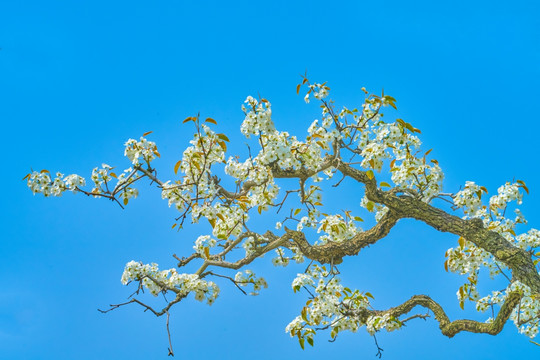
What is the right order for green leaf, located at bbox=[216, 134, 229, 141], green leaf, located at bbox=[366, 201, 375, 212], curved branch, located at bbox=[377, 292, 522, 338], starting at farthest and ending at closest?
green leaf, located at bbox=[366, 201, 375, 212] < curved branch, located at bbox=[377, 292, 522, 338] < green leaf, located at bbox=[216, 134, 229, 141]

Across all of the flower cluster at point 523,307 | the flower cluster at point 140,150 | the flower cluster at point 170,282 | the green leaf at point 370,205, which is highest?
the flower cluster at point 140,150

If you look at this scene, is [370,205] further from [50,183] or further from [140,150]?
[50,183]

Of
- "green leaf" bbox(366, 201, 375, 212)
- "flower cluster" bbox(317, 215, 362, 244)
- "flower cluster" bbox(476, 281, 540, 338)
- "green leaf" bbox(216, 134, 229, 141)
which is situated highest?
"green leaf" bbox(216, 134, 229, 141)

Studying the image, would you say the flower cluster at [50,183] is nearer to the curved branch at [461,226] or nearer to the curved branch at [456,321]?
the curved branch at [461,226]

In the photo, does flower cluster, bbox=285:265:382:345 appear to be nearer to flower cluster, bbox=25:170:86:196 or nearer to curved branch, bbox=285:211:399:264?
curved branch, bbox=285:211:399:264

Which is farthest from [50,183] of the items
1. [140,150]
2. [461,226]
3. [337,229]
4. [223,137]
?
[461,226]

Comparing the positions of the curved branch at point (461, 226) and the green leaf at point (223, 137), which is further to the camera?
the curved branch at point (461, 226)

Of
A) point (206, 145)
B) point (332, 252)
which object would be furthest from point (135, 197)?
→ point (332, 252)

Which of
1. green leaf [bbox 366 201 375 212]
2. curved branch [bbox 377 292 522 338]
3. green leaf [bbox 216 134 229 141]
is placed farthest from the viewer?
green leaf [bbox 366 201 375 212]

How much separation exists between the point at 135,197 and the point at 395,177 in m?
2.78

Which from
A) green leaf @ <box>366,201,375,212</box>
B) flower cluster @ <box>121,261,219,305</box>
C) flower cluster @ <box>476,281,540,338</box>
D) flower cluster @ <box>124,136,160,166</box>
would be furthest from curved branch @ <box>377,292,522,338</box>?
flower cluster @ <box>124,136,160,166</box>

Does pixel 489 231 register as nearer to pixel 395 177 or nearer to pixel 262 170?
pixel 395 177

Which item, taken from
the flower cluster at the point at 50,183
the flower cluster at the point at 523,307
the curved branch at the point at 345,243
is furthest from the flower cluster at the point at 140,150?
the flower cluster at the point at 523,307

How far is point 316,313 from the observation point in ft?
18.7
